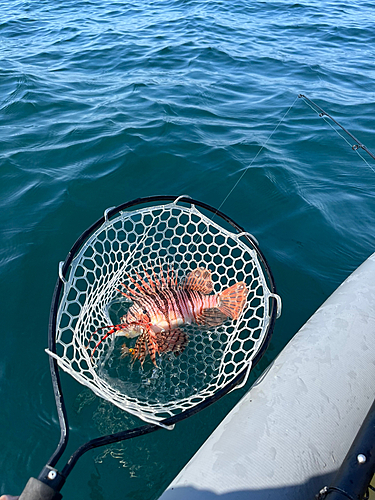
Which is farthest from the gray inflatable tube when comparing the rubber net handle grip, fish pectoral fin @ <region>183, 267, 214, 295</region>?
fish pectoral fin @ <region>183, 267, 214, 295</region>

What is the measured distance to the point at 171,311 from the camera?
11.3 feet

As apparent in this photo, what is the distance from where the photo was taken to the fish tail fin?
11.6 ft

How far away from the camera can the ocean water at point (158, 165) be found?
2.95 meters

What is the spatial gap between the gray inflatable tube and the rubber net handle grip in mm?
639

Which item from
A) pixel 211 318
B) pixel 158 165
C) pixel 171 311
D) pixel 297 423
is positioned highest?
pixel 158 165

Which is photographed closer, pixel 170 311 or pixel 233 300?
pixel 170 311

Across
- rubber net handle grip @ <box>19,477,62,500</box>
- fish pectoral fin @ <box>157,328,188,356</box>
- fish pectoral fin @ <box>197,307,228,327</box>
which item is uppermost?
rubber net handle grip @ <box>19,477,62,500</box>

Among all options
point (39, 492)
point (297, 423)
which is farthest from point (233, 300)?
point (39, 492)

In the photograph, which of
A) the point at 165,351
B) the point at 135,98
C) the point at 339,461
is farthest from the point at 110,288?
the point at 135,98

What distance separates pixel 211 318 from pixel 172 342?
1.99ft

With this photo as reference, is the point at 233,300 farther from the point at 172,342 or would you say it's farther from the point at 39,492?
the point at 39,492

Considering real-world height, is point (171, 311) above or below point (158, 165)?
below

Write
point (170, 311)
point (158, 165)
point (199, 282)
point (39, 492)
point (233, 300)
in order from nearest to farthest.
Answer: point (39, 492) < point (170, 311) < point (233, 300) < point (199, 282) < point (158, 165)

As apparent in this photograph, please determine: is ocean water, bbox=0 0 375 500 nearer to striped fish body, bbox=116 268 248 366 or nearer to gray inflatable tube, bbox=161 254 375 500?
striped fish body, bbox=116 268 248 366
